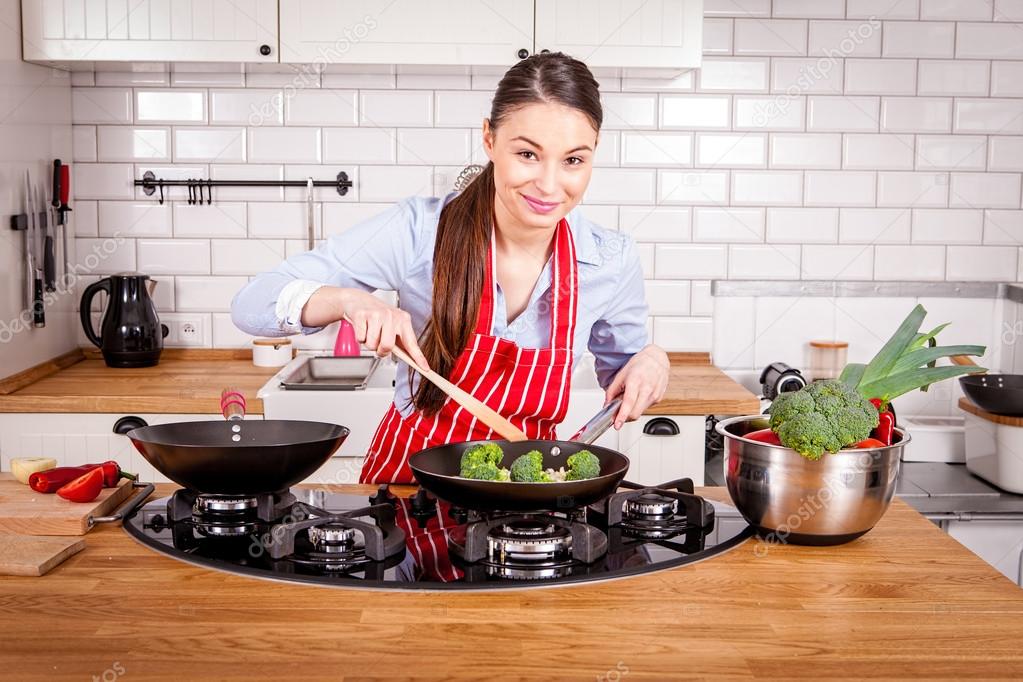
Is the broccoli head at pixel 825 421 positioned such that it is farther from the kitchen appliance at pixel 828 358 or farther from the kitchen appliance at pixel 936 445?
the kitchen appliance at pixel 828 358

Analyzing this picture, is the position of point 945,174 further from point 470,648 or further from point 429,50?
point 470,648

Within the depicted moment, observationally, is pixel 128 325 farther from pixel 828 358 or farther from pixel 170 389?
pixel 828 358

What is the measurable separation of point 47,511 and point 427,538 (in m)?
0.58

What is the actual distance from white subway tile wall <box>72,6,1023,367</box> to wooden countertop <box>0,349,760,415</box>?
27 centimetres

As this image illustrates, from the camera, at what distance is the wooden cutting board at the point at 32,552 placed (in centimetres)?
136

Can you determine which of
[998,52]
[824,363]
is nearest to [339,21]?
[824,363]

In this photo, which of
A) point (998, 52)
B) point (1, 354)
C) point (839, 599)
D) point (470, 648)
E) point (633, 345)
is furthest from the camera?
point (998, 52)

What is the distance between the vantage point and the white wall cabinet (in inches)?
117

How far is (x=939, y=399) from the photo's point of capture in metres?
3.48

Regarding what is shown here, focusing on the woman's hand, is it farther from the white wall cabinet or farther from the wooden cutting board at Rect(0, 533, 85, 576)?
the white wall cabinet

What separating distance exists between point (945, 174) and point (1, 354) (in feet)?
9.69

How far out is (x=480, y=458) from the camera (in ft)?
5.03
